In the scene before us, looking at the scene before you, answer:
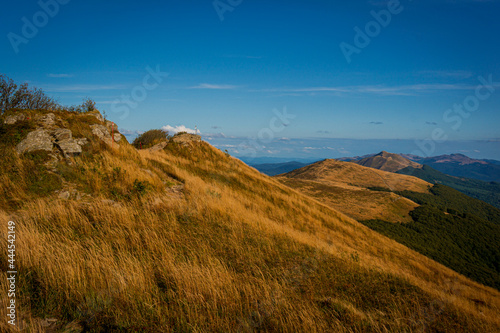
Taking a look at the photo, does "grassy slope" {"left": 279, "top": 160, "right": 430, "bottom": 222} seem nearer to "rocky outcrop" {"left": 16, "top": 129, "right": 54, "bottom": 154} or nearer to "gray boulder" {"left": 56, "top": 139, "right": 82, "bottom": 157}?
"gray boulder" {"left": 56, "top": 139, "right": 82, "bottom": 157}

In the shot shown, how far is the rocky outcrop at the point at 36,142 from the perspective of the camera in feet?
30.0

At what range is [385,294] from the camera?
5473 millimetres

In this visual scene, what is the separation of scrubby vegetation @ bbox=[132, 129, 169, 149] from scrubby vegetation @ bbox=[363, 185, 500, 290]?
2301 inches

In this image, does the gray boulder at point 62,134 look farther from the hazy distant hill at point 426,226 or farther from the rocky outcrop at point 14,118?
the hazy distant hill at point 426,226

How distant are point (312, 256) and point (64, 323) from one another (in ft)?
20.3

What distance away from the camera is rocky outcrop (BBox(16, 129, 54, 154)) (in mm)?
9155

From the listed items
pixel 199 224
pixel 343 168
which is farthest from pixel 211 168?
pixel 343 168

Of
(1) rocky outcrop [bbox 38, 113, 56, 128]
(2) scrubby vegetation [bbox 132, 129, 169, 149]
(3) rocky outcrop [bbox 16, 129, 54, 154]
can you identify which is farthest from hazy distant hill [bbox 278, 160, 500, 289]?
(3) rocky outcrop [bbox 16, 129, 54, 154]

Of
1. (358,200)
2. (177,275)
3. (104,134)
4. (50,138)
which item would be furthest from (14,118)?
(358,200)

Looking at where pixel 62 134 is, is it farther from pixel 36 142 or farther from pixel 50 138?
pixel 36 142

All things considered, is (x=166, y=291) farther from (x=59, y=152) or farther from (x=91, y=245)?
(x=59, y=152)

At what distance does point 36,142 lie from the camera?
9500 millimetres

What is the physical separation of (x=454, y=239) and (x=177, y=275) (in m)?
121

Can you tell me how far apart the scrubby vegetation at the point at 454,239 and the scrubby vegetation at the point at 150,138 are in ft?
192
